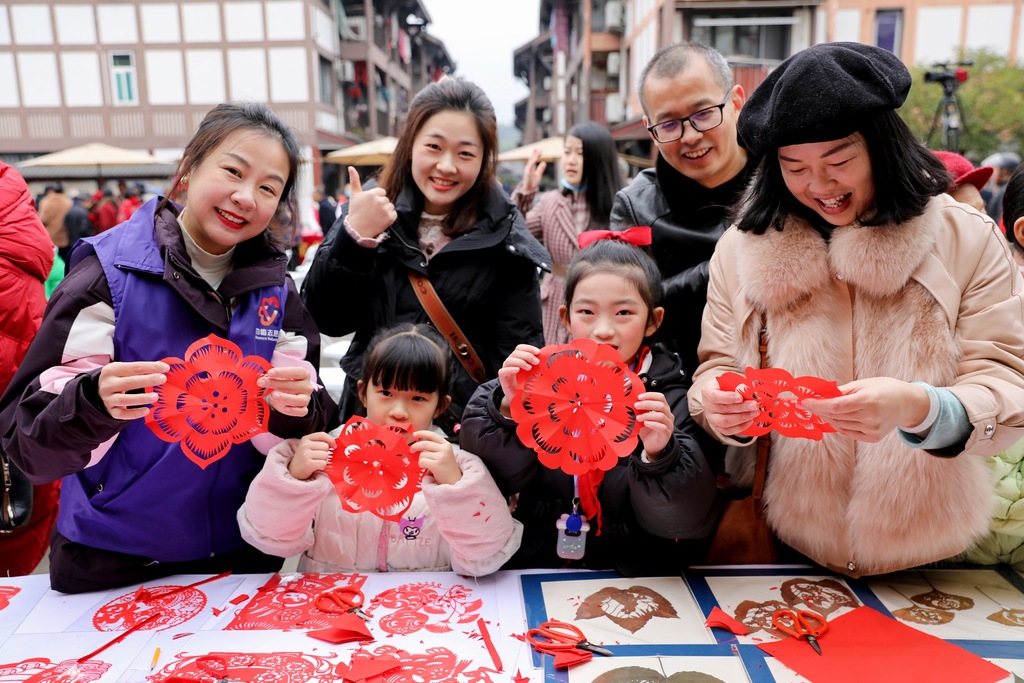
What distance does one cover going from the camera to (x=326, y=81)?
20.6 metres

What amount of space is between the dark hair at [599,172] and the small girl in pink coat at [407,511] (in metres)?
2.01

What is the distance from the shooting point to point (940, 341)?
1.54 metres

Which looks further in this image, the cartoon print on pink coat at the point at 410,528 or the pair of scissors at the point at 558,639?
the cartoon print on pink coat at the point at 410,528

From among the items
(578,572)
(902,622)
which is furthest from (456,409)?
(902,622)

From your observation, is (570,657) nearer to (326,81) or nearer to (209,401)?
(209,401)

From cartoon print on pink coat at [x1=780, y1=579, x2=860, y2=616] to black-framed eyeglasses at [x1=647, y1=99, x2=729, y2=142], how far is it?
1380mm

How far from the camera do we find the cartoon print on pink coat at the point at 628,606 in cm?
164

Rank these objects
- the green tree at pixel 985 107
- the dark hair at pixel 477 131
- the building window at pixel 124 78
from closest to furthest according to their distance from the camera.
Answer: the dark hair at pixel 477 131, the green tree at pixel 985 107, the building window at pixel 124 78

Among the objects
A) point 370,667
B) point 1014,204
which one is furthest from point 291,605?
point 1014,204

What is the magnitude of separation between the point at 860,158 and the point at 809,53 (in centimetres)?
26

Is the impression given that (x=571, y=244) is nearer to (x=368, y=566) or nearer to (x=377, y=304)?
(x=377, y=304)

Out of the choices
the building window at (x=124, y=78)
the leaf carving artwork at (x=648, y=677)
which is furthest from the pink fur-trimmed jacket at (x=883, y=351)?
the building window at (x=124, y=78)

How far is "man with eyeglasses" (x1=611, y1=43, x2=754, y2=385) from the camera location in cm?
220

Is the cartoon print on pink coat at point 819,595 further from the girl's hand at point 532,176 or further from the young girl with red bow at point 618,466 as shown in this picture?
the girl's hand at point 532,176
